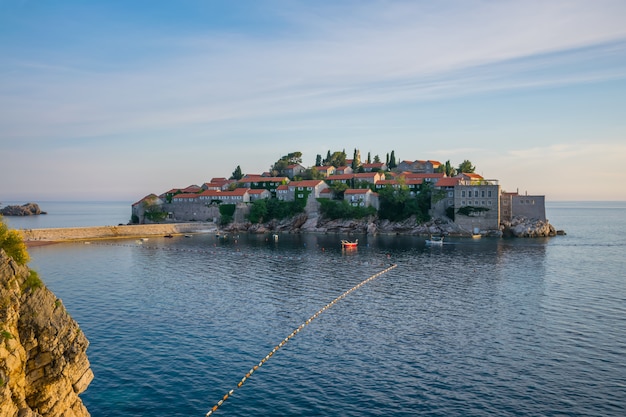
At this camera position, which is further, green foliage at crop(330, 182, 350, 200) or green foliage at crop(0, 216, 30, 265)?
green foliage at crop(330, 182, 350, 200)

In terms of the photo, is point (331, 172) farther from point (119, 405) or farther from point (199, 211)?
point (119, 405)

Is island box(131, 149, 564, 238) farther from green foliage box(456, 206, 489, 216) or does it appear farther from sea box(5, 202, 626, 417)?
sea box(5, 202, 626, 417)

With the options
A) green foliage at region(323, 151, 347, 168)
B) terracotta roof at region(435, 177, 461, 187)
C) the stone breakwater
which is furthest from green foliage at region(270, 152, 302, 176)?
terracotta roof at region(435, 177, 461, 187)

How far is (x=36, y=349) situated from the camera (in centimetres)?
1867

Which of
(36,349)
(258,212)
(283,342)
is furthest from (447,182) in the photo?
(36,349)

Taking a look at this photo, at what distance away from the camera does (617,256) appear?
3398 inches

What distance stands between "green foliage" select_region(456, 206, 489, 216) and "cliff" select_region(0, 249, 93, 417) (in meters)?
110

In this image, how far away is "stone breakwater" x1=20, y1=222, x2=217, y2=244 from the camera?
104 m

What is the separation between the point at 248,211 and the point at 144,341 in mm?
102905

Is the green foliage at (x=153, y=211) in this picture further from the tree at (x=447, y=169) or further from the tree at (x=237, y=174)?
the tree at (x=447, y=169)

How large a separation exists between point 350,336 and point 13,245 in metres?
26.1

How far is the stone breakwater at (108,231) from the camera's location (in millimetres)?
103562

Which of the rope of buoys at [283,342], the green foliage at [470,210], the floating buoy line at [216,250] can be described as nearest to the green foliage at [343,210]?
the green foliage at [470,210]

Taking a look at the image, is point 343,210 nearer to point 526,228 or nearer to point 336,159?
point 526,228
